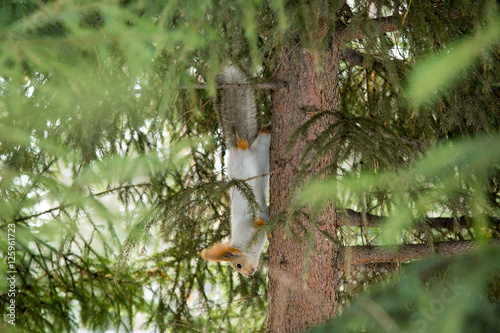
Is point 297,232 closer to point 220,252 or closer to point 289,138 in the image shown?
point 289,138

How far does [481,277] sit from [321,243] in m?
1.75

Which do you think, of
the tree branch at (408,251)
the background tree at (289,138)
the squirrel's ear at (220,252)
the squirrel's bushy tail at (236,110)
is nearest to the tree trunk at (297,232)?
the background tree at (289,138)

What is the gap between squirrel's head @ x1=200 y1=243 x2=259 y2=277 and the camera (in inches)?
144

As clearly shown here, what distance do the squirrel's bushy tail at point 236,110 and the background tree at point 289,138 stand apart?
0.27m

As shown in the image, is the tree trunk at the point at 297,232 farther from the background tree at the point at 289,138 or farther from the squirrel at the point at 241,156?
the squirrel at the point at 241,156

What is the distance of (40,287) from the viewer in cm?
378

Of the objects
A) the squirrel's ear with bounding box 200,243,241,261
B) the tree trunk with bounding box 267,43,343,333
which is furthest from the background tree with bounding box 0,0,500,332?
the squirrel's ear with bounding box 200,243,241,261

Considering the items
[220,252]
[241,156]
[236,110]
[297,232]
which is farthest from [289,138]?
[220,252]

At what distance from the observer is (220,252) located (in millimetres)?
3684

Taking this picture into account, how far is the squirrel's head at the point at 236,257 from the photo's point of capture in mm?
3661

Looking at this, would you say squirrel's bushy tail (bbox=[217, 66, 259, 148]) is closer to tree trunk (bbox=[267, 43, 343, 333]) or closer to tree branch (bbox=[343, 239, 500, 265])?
tree trunk (bbox=[267, 43, 343, 333])

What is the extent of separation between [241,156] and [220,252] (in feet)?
2.81

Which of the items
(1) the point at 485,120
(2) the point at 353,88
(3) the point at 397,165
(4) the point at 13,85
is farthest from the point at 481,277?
(2) the point at 353,88

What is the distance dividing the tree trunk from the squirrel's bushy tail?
28 centimetres
